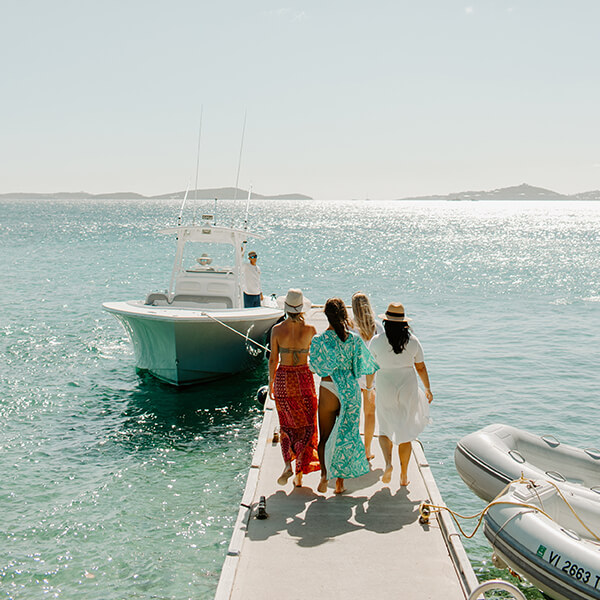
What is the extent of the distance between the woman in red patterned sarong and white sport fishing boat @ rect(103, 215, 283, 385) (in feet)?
18.2

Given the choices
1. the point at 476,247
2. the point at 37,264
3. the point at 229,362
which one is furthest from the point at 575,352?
Answer: the point at 476,247

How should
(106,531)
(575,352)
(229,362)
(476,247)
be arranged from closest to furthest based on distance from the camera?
(106,531)
(229,362)
(575,352)
(476,247)

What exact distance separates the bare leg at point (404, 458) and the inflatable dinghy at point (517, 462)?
1.00 m

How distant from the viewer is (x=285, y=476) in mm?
5875

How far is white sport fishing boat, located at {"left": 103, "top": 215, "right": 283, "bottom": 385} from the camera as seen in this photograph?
1134 centimetres

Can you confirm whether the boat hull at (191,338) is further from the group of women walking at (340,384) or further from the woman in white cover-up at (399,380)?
the woman in white cover-up at (399,380)

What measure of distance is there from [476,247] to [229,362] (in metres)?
57.4

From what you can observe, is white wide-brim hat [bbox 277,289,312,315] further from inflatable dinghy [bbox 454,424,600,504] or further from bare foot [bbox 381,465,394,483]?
inflatable dinghy [bbox 454,424,600,504]

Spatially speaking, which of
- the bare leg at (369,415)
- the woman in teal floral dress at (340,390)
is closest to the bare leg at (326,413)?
the woman in teal floral dress at (340,390)

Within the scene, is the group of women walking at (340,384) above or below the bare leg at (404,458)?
above

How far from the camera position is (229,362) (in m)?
12.3

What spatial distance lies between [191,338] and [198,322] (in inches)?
16.6

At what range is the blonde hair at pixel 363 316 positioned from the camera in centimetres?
569

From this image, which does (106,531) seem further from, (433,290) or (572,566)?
(433,290)
